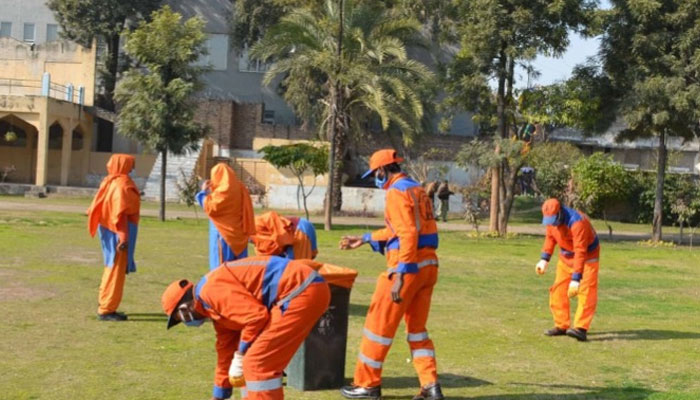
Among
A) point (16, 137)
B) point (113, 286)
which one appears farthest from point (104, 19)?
point (113, 286)

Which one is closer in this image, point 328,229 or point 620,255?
point 620,255

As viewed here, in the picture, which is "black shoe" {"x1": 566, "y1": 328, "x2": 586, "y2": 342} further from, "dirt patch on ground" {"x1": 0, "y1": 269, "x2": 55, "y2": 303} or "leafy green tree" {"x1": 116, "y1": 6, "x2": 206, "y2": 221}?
"leafy green tree" {"x1": 116, "y1": 6, "x2": 206, "y2": 221}

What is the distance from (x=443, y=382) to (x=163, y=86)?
23.5m

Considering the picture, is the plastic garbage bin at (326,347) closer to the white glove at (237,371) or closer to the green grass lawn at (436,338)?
the green grass lawn at (436,338)

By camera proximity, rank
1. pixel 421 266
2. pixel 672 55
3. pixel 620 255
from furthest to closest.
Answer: pixel 672 55 < pixel 620 255 < pixel 421 266

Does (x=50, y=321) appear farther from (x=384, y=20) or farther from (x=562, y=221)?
(x=384, y=20)

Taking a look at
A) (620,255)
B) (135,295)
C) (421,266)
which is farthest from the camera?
(620,255)

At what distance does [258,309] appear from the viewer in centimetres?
655

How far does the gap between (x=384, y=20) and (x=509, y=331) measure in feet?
75.6

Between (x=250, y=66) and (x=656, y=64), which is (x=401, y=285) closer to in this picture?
(x=656, y=64)

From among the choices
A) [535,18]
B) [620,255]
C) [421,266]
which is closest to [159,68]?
[535,18]

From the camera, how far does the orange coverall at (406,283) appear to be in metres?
8.55

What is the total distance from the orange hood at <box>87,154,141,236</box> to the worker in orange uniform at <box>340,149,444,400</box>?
4.68 m

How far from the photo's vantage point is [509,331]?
12.9 m
